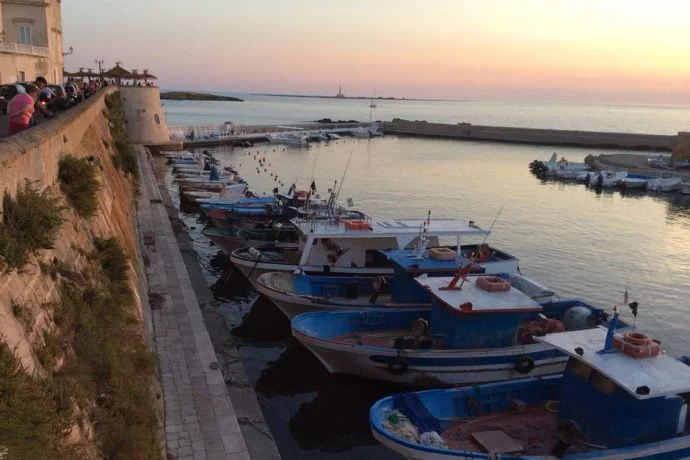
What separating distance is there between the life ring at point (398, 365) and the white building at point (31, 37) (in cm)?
3420

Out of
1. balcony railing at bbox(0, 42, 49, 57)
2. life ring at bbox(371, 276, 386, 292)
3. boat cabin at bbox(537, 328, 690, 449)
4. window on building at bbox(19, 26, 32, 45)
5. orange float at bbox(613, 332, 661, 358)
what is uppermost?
window on building at bbox(19, 26, 32, 45)

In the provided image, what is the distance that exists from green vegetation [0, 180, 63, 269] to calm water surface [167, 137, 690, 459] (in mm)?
6820

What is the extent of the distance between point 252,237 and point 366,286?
6716 mm

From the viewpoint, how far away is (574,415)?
10094 mm

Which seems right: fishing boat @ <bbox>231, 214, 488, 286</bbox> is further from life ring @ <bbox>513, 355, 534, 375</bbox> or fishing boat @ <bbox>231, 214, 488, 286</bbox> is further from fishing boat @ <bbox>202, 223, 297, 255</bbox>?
life ring @ <bbox>513, 355, 534, 375</bbox>

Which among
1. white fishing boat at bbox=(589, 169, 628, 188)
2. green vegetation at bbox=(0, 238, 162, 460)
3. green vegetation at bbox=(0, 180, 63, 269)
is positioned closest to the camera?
green vegetation at bbox=(0, 238, 162, 460)

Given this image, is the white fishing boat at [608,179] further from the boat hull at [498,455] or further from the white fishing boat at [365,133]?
the white fishing boat at [365,133]

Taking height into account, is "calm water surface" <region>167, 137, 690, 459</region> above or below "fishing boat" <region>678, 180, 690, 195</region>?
below

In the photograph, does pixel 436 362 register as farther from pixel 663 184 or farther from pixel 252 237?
pixel 663 184

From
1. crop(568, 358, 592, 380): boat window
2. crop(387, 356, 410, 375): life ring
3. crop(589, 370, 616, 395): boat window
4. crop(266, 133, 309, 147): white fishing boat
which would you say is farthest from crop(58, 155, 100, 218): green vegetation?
crop(266, 133, 309, 147): white fishing boat

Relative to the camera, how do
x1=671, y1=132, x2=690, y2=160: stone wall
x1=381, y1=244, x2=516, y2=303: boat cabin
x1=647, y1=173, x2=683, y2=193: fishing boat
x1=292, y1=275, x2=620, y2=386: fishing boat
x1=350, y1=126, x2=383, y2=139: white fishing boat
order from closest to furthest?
x1=292, y1=275, x2=620, y2=386: fishing boat < x1=381, y1=244, x2=516, y2=303: boat cabin < x1=647, y1=173, x2=683, y2=193: fishing boat < x1=671, y1=132, x2=690, y2=160: stone wall < x1=350, y1=126, x2=383, y2=139: white fishing boat

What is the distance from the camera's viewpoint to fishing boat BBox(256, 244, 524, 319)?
15.8 meters

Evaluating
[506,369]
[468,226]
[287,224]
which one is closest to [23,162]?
[506,369]

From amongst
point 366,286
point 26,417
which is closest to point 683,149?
point 366,286
